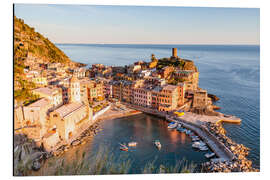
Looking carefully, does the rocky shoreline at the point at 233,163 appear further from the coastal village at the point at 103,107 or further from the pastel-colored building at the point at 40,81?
the pastel-colored building at the point at 40,81

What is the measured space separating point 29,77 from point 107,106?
310 inches

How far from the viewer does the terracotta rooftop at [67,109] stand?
896 cm

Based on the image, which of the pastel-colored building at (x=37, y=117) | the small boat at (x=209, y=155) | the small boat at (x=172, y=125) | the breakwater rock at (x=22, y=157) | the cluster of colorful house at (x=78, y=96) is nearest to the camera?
the breakwater rock at (x=22, y=157)

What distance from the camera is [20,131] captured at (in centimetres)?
571

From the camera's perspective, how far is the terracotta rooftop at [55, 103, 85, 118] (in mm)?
8961

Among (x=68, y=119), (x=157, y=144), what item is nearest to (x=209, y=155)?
(x=157, y=144)

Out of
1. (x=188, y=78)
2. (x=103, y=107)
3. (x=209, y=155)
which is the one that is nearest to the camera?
(x=209, y=155)

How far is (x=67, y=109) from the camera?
9.57 m

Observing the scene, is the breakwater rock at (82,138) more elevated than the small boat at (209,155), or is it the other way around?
the breakwater rock at (82,138)

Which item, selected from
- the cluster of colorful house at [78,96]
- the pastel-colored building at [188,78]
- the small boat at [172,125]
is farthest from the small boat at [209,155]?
the pastel-colored building at [188,78]

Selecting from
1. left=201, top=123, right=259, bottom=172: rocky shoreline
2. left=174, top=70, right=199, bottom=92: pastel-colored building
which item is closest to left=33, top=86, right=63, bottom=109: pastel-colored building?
left=201, top=123, right=259, bottom=172: rocky shoreline

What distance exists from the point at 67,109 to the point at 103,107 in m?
4.42

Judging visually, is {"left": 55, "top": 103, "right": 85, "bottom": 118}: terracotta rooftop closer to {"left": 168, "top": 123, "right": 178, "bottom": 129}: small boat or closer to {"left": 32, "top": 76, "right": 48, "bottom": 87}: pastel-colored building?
{"left": 32, "top": 76, "right": 48, "bottom": 87}: pastel-colored building

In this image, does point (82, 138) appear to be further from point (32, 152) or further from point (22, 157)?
point (22, 157)
